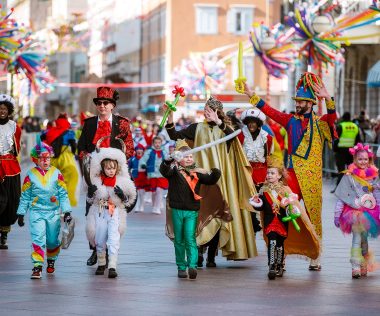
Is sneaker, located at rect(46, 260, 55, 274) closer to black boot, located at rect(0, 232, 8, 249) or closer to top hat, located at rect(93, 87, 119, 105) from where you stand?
top hat, located at rect(93, 87, 119, 105)

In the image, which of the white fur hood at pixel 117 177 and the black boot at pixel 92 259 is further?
the black boot at pixel 92 259

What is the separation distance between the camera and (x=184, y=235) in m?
13.9

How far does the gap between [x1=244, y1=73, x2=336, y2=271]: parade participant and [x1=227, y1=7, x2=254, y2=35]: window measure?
69.5m

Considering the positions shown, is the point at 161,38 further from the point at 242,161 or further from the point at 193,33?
the point at 242,161

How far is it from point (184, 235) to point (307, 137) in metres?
1.95

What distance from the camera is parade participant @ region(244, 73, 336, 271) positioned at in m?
14.9

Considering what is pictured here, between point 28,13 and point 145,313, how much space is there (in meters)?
140

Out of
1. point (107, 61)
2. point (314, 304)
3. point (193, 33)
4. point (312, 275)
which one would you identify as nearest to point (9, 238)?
point (312, 275)

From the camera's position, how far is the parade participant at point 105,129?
1484 centimetres

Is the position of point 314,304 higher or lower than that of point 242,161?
lower

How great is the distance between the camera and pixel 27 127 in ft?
200

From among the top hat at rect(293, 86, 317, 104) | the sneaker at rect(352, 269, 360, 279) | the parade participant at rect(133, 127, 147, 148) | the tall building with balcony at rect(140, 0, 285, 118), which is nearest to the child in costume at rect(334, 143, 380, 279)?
the sneaker at rect(352, 269, 360, 279)

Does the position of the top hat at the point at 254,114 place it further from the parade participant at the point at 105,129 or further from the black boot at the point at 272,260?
the black boot at the point at 272,260

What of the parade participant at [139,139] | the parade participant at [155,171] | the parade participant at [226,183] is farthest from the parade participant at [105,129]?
the parade participant at [139,139]
